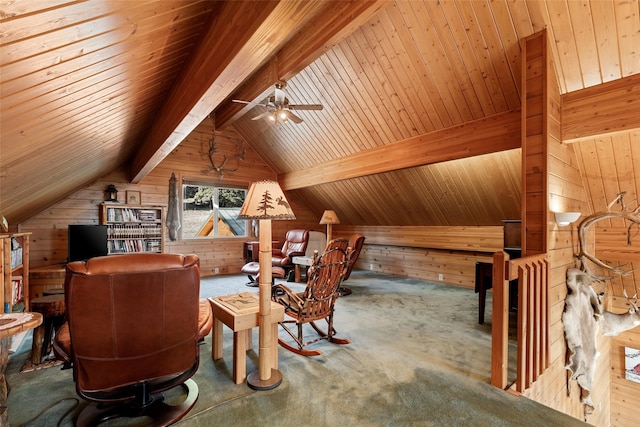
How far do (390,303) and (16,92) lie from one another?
4.52 m

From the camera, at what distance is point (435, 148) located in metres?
4.18

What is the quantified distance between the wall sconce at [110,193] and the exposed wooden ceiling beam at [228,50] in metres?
3.25

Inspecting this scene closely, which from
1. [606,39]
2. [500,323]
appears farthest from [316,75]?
[500,323]

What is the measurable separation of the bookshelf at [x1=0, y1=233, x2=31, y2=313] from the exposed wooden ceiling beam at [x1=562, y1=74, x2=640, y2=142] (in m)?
5.26

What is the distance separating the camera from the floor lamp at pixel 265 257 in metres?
2.20

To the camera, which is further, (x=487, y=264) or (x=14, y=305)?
(x=487, y=264)

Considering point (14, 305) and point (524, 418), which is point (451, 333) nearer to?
point (524, 418)

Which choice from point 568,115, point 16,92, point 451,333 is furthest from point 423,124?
point 16,92

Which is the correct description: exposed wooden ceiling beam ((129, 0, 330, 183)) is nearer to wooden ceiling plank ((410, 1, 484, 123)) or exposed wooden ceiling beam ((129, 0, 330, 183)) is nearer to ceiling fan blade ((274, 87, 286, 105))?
ceiling fan blade ((274, 87, 286, 105))

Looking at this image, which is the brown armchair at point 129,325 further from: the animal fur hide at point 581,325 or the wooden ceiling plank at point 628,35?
the wooden ceiling plank at point 628,35

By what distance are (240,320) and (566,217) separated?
305cm

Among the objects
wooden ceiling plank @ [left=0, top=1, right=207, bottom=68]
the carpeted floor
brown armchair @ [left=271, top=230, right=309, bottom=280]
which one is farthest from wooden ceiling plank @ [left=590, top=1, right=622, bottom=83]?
brown armchair @ [left=271, top=230, right=309, bottom=280]

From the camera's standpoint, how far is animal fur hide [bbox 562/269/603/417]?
9.86 ft

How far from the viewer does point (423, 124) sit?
4219 mm
